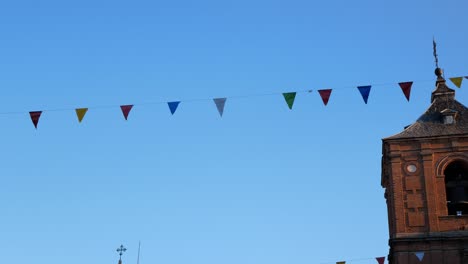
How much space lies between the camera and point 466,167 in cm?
2897

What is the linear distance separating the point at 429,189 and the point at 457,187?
1.30 m

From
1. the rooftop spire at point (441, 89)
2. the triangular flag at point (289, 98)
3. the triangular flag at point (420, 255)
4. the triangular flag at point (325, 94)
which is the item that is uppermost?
the rooftop spire at point (441, 89)

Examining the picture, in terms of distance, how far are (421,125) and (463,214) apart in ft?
13.2

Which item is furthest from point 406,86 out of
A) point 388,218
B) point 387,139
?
point 388,218

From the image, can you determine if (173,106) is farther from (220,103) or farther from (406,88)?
(406,88)

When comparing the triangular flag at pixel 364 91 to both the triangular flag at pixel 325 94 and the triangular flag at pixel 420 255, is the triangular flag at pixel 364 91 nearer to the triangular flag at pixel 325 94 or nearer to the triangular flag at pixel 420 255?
the triangular flag at pixel 325 94

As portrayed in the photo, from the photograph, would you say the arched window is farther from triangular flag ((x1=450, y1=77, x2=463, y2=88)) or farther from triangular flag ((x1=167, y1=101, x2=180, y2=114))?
triangular flag ((x1=167, y1=101, x2=180, y2=114))

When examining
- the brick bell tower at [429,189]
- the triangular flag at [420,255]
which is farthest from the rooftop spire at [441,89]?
the triangular flag at [420,255]

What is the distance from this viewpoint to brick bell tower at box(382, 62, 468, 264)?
2734 centimetres

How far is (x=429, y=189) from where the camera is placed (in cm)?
2833

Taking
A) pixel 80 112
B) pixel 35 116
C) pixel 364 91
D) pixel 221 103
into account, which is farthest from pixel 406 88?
pixel 35 116

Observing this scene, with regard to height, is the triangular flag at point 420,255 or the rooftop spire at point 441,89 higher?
the rooftop spire at point 441,89

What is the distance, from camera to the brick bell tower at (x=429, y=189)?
27.3m

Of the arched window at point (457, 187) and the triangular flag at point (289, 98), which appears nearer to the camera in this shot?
the triangular flag at point (289, 98)
